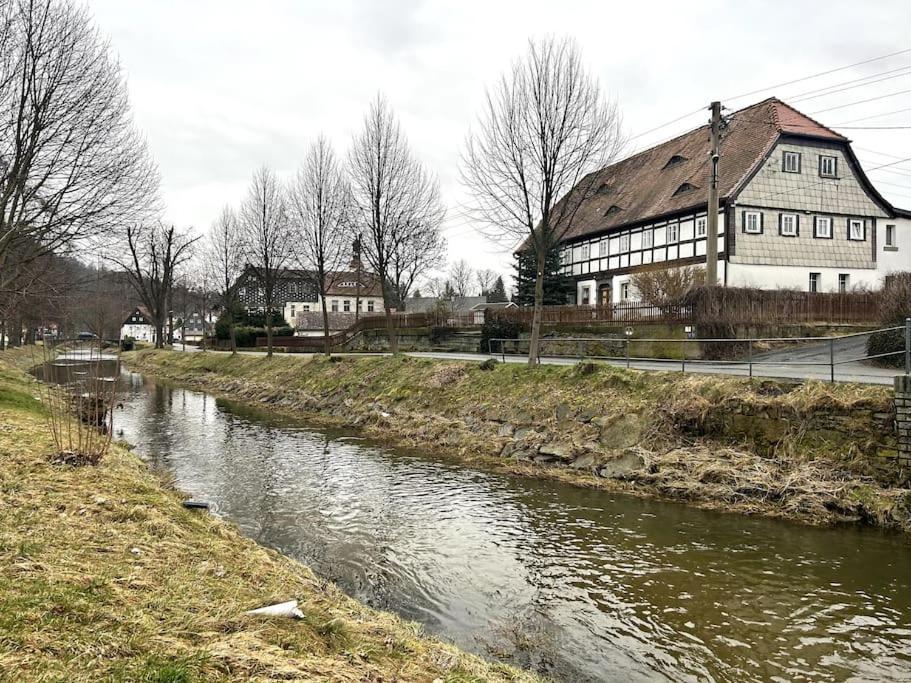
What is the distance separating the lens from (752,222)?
103ft

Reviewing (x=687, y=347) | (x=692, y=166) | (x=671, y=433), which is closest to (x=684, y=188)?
(x=692, y=166)

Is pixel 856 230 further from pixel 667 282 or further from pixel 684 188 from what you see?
pixel 667 282

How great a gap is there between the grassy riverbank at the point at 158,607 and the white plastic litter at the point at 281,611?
0.09 metres

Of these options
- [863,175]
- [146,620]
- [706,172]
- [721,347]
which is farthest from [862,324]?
[146,620]

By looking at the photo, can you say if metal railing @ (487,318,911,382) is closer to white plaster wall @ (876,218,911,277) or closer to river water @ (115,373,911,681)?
river water @ (115,373,911,681)

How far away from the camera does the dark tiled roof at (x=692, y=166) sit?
31712mm

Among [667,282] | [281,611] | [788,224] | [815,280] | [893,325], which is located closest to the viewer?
[281,611]

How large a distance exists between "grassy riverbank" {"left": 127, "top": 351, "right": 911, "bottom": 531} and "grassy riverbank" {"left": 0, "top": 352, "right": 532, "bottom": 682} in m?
7.10

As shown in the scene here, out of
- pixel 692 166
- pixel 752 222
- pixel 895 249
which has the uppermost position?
pixel 692 166

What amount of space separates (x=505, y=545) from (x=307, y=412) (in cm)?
1517

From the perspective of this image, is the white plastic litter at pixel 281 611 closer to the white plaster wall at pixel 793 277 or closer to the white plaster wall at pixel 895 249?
the white plaster wall at pixel 793 277

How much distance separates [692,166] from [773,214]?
573cm

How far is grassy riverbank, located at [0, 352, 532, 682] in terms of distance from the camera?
3277 mm

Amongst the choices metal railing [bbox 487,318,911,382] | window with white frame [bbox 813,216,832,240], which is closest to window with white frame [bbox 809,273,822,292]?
window with white frame [bbox 813,216,832,240]
